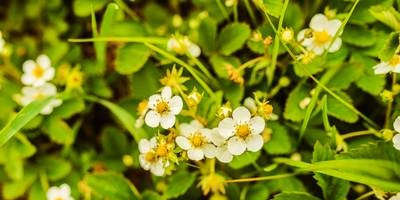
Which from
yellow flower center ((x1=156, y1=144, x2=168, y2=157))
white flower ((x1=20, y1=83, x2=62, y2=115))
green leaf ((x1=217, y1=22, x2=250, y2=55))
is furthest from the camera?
white flower ((x1=20, y1=83, x2=62, y2=115))

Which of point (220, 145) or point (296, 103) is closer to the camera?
point (220, 145)

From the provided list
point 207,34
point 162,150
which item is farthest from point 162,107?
point 207,34

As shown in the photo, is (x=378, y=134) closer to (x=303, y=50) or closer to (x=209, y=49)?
(x=303, y=50)

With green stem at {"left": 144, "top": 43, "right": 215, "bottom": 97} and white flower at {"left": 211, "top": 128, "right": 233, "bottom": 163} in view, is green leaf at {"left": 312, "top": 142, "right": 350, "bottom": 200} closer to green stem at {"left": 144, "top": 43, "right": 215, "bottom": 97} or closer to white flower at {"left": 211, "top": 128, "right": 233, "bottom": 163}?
white flower at {"left": 211, "top": 128, "right": 233, "bottom": 163}

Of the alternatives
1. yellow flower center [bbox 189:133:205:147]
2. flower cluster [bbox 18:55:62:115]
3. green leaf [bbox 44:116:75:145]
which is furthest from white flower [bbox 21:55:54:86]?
yellow flower center [bbox 189:133:205:147]

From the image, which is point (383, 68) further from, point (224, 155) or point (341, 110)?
point (224, 155)

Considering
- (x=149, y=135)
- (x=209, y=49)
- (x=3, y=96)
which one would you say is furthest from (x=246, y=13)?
(x=3, y=96)

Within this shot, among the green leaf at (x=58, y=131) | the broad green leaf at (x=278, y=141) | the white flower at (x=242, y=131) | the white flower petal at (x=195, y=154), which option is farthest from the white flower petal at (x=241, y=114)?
the green leaf at (x=58, y=131)

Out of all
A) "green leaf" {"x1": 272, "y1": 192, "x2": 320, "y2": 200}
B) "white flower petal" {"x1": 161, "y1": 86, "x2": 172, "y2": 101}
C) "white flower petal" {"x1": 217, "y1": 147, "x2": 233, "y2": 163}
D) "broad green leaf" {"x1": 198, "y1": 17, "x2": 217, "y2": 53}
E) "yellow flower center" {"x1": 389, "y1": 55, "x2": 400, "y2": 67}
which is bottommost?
"green leaf" {"x1": 272, "y1": 192, "x2": 320, "y2": 200}
